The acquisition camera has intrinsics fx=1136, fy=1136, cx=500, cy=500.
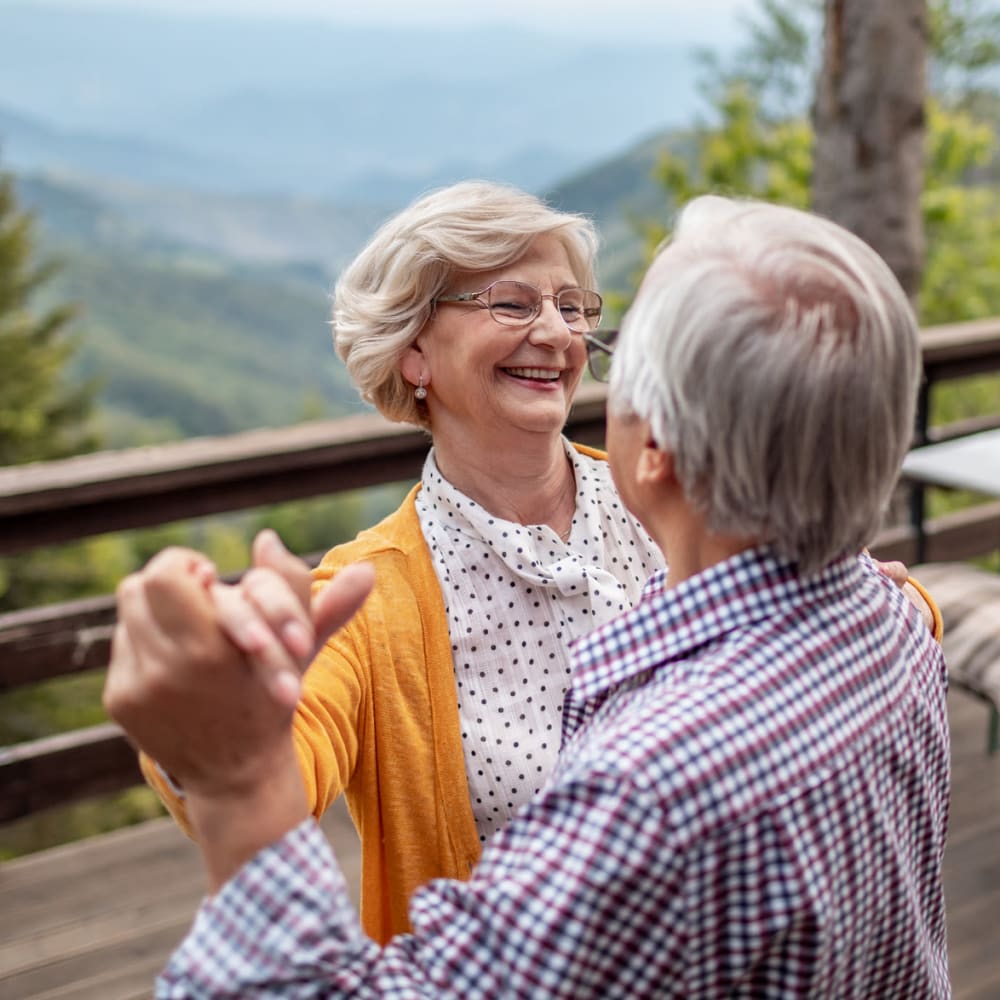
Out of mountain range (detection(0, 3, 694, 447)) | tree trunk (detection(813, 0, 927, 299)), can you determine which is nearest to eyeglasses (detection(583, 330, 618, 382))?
tree trunk (detection(813, 0, 927, 299))

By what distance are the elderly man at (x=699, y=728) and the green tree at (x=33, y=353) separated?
27.5 m

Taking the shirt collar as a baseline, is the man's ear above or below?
above

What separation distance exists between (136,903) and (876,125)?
119 inches

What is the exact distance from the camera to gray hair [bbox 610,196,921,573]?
736 mm

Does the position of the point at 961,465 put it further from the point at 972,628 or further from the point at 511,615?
the point at 511,615

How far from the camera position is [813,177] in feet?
12.5

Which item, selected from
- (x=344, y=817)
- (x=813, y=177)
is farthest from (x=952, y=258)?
(x=344, y=817)

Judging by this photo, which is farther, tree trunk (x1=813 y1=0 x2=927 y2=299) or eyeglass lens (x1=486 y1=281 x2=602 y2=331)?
tree trunk (x1=813 y1=0 x2=927 y2=299)

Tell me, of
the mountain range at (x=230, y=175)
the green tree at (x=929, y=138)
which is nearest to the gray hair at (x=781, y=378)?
the green tree at (x=929, y=138)

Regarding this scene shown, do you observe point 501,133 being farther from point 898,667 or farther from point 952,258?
point 898,667

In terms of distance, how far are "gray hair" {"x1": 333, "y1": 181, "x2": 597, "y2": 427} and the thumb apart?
690 mm

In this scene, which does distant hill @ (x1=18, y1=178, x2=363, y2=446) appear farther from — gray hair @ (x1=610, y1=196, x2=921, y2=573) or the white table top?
gray hair @ (x1=610, y1=196, x2=921, y2=573)

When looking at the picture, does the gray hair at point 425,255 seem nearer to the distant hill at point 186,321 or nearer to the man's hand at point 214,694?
the man's hand at point 214,694

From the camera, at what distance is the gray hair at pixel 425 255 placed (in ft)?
4.47
